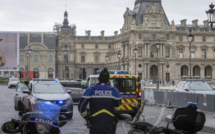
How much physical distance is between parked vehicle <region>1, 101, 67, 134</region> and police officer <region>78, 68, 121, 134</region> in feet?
2.11

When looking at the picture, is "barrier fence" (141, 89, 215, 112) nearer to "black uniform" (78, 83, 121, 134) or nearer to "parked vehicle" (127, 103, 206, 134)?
"parked vehicle" (127, 103, 206, 134)

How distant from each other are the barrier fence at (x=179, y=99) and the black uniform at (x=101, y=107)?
15.5 metres

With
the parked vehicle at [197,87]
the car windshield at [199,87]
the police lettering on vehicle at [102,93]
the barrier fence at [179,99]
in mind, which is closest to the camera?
the police lettering on vehicle at [102,93]

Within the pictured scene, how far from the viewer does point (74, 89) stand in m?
30.5

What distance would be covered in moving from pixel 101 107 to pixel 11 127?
72.2 inches

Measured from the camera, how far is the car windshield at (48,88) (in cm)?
1980

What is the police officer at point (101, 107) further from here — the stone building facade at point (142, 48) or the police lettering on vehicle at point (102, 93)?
the stone building facade at point (142, 48)

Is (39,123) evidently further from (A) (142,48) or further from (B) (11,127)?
(A) (142,48)

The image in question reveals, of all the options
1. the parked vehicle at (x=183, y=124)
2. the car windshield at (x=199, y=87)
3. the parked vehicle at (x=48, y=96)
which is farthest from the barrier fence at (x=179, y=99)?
the parked vehicle at (x=183, y=124)

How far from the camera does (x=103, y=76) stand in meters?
8.43

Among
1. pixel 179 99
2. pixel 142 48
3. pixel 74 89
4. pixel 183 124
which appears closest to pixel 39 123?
pixel 183 124

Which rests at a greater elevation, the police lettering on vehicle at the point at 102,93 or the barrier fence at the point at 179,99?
the police lettering on vehicle at the point at 102,93

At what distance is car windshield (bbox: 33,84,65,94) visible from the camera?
19.8 m

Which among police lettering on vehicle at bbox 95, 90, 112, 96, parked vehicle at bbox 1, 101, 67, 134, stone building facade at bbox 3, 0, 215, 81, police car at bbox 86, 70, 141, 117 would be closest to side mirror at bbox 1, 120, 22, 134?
parked vehicle at bbox 1, 101, 67, 134
